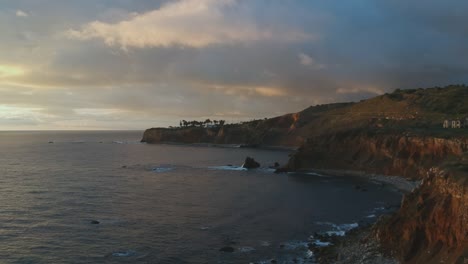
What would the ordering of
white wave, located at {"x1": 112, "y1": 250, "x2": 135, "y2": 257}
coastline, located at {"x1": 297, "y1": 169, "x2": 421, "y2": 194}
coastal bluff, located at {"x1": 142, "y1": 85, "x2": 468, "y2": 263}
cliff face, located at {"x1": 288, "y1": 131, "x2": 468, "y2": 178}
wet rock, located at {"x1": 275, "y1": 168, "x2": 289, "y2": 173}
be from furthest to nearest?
wet rock, located at {"x1": 275, "y1": 168, "x2": 289, "y2": 173}
cliff face, located at {"x1": 288, "y1": 131, "x2": 468, "y2": 178}
coastline, located at {"x1": 297, "y1": 169, "x2": 421, "y2": 194}
white wave, located at {"x1": 112, "y1": 250, "x2": 135, "y2": 257}
coastal bluff, located at {"x1": 142, "y1": 85, "x2": 468, "y2": 263}

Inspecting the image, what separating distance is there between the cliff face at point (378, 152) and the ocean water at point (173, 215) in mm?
10581

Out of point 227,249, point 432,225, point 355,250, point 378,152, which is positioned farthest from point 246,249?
point 378,152

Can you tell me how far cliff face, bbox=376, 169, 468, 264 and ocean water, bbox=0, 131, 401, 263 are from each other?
909 cm

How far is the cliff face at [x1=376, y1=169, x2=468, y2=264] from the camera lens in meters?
30.9

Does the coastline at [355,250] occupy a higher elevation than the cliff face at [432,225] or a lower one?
lower

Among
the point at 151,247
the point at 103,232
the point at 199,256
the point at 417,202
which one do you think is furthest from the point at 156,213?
the point at 417,202

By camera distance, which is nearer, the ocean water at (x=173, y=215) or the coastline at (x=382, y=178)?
the ocean water at (x=173, y=215)

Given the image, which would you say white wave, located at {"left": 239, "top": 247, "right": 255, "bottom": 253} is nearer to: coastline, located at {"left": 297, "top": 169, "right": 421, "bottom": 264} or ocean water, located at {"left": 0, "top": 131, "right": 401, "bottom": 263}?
ocean water, located at {"left": 0, "top": 131, "right": 401, "bottom": 263}

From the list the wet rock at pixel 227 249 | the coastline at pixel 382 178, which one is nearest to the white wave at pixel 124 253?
the wet rock at pixel 227 249

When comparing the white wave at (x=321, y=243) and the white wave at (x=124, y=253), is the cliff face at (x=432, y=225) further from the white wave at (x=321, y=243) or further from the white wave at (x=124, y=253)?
the white wave at (x=124, y=253)

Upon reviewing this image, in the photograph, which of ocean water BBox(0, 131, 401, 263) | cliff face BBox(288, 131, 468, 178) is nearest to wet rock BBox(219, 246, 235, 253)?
ocean water BBox(0, 131, 401, 263)

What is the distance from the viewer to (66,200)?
71500 mm

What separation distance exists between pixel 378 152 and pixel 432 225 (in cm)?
7538

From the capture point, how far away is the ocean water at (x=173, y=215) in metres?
44.2
